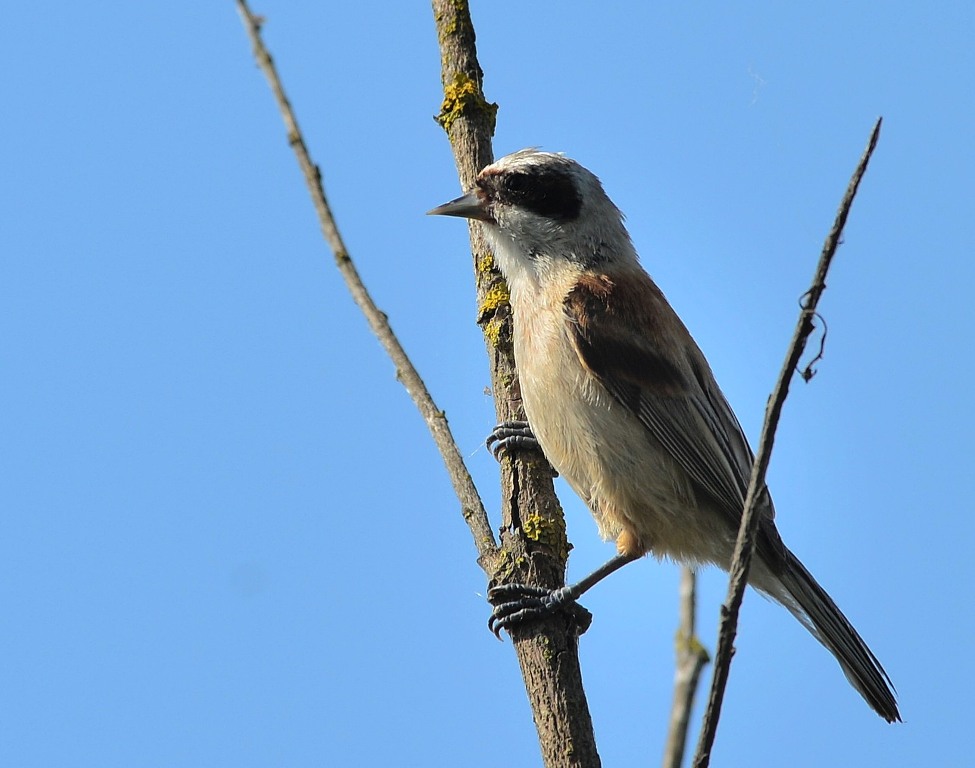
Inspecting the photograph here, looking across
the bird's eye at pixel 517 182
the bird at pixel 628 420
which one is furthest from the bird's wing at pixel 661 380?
the bird's eye at pixel 517 182

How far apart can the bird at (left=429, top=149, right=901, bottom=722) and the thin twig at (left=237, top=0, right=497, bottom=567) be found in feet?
2.90

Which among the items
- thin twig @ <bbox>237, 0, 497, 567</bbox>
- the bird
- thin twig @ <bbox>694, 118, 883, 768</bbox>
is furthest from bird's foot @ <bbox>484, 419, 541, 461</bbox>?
thin twig @ <bbox>694, 118, 883, 768</bbox>

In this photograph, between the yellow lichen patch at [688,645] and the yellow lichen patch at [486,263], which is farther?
the yellow lichen patch at [486,263]

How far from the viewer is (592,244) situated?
559 centimetres

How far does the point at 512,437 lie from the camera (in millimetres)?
4820

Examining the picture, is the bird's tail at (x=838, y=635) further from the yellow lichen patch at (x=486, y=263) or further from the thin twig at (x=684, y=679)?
the thin twig at (x=684, y=679)

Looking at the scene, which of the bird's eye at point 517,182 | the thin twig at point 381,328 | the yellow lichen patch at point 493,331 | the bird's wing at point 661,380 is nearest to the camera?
the thin twig at point 381,328

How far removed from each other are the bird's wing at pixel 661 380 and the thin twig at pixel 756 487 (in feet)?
7.48

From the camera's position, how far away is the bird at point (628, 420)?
16.0ft

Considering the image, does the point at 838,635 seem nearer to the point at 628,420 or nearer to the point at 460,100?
the point at 628,420

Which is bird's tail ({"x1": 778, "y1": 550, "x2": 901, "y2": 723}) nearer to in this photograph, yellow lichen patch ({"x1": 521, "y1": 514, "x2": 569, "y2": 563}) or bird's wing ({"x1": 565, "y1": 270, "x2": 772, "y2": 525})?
bird's wing ({"x1": 565, "y1": 270, "x2": 772, "y2": 525})

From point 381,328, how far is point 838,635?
8.91 feet

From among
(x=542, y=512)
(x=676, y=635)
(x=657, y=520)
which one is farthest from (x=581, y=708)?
(x=676, y=635)

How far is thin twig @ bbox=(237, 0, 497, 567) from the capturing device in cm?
279
